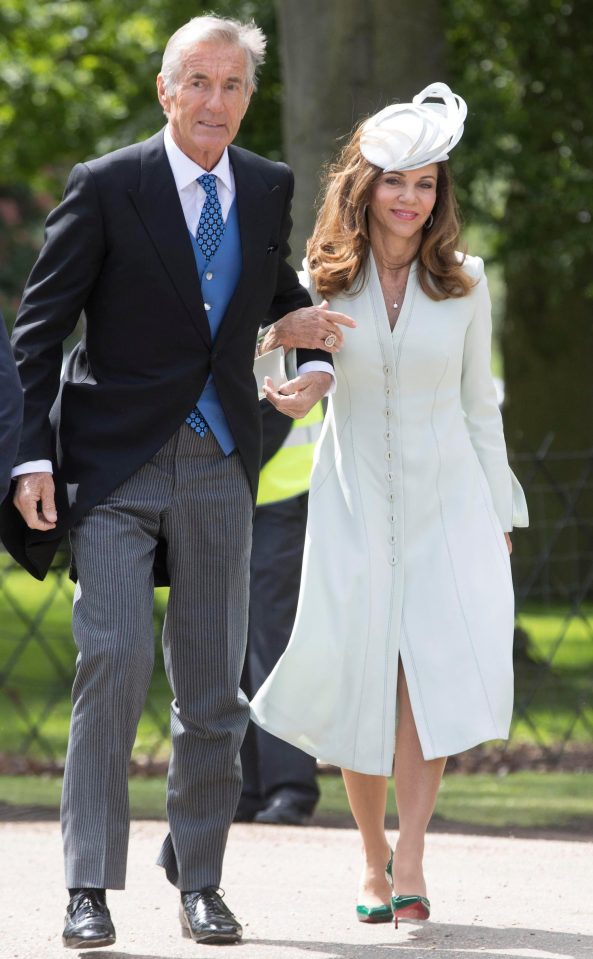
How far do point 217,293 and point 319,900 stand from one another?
1743 mm

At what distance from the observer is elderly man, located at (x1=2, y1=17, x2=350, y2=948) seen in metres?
3.81

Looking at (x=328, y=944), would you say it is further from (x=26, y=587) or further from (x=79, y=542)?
(x=26, y=587)

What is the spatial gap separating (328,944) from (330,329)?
1.51 metres

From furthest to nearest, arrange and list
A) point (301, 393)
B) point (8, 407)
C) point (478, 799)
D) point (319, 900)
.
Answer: point (478, 799)
point (319, 900)
point (301, 393)
point (8, 407)

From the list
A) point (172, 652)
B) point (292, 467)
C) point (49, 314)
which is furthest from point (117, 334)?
point (292, 467)

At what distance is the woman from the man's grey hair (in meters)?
0.47

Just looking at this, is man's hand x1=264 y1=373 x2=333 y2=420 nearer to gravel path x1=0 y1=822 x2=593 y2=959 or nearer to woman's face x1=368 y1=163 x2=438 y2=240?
woman's face x1=368 y1=163 x2=438 y2=240

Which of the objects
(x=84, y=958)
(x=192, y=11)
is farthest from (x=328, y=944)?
(x=192, y=11)

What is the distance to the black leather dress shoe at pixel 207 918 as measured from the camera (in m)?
3.87

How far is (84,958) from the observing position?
3.78 m

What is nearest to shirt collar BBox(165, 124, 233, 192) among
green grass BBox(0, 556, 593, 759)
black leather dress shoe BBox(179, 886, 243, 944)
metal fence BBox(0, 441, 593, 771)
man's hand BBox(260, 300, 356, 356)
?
man's hand BBox(260, 300, 356, 356)

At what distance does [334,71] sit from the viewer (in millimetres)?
9883

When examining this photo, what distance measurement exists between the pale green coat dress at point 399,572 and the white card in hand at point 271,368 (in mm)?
150

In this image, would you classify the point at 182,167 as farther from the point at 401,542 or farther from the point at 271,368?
the point at 401,542
